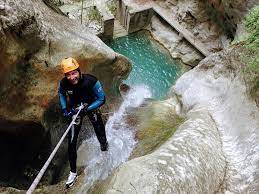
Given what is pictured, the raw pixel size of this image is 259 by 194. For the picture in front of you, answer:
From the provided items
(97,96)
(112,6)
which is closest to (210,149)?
(97,96)

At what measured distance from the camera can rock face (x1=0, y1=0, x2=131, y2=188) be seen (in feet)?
26.7

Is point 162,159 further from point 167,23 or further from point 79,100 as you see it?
point 167,23

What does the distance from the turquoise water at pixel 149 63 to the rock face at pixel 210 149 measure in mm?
5556

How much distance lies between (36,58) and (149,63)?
896 centimetres

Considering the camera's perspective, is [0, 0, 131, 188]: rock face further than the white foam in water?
No

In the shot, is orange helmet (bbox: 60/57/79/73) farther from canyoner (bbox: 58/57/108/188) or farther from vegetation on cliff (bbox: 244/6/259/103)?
vegetation on cliff (bbox: 244/6/259/103)

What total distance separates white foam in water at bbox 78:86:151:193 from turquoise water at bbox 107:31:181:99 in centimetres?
453

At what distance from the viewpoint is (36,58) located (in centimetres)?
896

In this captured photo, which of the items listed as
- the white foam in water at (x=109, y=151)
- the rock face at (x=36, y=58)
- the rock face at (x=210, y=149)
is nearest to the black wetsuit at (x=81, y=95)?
the white foam in water at (x=109, y=151)

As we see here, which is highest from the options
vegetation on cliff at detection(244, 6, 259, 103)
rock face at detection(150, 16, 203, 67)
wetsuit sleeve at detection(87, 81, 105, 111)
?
vegetation on cliff at detection(244, 6, 259, 103)

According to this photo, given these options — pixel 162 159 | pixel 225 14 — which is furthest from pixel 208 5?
pixel 162 159

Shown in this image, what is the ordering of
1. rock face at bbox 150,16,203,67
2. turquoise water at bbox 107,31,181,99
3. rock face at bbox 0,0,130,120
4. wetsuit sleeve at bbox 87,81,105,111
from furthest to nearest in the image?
rock face at bbox 150,16,203,67 < turquoise water at bbox 107,31,181,99 < rock face at bbox 0,0,130,120 < wetsuit sleeve at bbox 87,81,105,111

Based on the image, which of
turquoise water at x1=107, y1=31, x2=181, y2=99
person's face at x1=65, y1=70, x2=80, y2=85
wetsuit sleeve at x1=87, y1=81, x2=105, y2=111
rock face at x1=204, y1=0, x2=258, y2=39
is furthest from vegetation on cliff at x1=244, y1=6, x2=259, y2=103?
turquoise water at x1=107, y1=31, x2=181, y2=99

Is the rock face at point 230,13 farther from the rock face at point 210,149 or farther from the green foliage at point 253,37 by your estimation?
the green foliage at point 253,37
